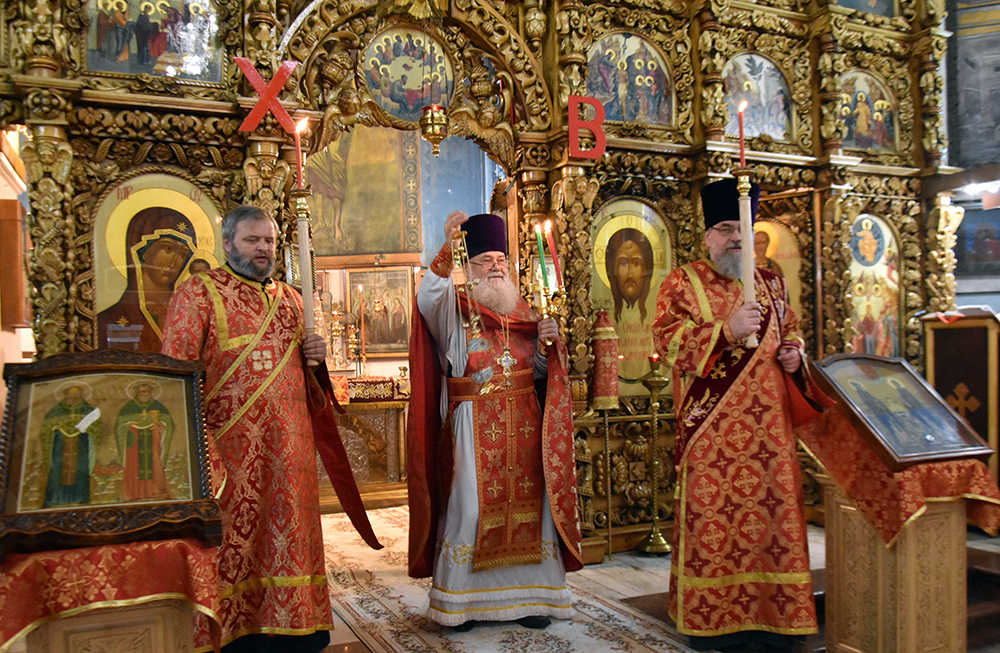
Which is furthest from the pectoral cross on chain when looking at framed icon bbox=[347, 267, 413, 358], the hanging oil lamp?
framed icon bbox=[347, 267, 413, 358]

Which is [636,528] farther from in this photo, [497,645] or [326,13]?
[326,13]

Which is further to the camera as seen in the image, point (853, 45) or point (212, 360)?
point (853, 45)

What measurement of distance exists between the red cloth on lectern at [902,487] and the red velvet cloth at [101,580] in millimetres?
2542

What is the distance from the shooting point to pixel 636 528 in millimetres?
5688

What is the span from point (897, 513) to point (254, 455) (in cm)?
265

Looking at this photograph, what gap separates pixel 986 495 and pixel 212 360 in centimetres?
325

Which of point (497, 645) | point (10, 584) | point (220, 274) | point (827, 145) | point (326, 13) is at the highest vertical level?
point (326, 13)

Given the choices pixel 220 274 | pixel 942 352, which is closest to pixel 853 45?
pixel 942 352

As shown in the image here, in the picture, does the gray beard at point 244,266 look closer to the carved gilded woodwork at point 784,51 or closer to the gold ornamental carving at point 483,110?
the gold ornamental carving at point 483,110

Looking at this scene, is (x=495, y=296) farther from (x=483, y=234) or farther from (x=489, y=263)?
(x=483, y=234)

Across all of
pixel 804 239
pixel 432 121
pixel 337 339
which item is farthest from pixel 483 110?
pixel 337 339

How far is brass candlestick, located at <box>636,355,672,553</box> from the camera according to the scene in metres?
5.54

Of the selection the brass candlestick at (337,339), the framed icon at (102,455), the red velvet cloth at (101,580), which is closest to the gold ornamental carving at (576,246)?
the framed icon at (102,455)

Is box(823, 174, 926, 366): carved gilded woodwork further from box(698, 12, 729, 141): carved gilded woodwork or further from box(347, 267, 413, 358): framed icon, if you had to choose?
box(347, 267, 413, 358): framed icon
